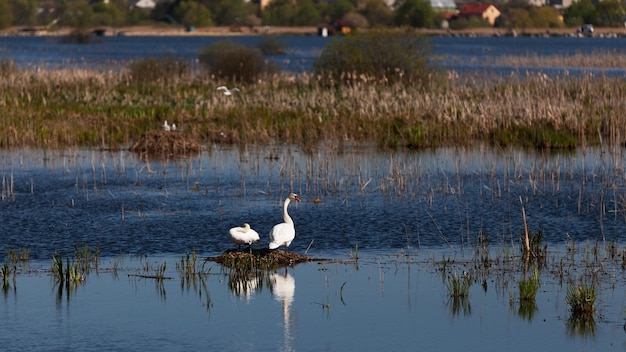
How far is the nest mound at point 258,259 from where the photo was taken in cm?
1544

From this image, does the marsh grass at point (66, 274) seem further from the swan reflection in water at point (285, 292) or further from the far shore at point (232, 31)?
the far shore at point (232, 31)

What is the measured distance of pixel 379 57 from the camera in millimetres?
39656

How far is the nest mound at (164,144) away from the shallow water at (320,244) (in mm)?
692

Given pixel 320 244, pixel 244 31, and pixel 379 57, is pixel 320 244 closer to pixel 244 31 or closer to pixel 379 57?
pixel 379 57

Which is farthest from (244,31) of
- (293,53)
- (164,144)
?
(164,144)

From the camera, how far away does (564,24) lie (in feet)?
579

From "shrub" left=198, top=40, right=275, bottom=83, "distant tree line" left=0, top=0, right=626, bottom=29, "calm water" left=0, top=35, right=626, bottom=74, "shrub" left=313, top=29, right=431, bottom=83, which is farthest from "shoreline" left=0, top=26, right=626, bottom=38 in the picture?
"shrub" left=313, top=29, right=431, bottom=83

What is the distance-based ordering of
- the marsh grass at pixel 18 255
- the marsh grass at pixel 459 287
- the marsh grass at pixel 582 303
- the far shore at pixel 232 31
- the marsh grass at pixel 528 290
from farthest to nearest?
the far shore at pixel 232 31
the marsh grass at pixel 18 255
the marsh grass at pixel 459 287
the marsh grass at pixel 528 290
the marsh grass at pixel 582 303

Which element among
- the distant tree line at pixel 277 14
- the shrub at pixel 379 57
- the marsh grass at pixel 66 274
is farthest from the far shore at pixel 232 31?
the marsh grass at pixel 66 274

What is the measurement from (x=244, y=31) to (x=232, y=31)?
331 centimetres

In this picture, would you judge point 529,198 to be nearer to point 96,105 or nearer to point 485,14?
point 96,105

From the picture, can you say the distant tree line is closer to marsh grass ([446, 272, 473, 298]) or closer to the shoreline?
the shoreline

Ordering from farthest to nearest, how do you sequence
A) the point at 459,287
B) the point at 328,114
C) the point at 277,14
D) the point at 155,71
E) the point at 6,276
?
the point at 277,14, the point at 155,71, the point at 328,114, the point at 6,276, the point at 459,287

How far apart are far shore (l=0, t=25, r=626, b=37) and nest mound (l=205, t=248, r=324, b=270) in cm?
15130
